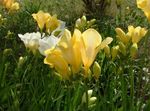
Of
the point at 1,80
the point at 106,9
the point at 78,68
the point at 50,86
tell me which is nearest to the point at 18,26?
the point at 106,9

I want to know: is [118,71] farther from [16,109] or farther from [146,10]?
[16,109]

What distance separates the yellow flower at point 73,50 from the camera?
1874 millimetres

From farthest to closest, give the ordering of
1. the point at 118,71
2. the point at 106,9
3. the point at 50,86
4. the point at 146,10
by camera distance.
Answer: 1. the point at 106,9
2. the point at 50,86
3. the point at 118,71
4. the point at 146,10

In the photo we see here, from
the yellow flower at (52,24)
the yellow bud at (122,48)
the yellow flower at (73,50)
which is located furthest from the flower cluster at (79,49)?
the yellow flower at (52,24)

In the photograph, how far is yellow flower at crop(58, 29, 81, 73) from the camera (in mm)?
1874

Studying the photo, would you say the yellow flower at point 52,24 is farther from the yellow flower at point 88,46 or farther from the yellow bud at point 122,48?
the yellow flower at point 88,46

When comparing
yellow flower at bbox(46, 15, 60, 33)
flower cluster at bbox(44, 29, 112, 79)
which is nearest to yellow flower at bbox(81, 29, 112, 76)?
flower cluster at bbox(44, 29, 112, 79)

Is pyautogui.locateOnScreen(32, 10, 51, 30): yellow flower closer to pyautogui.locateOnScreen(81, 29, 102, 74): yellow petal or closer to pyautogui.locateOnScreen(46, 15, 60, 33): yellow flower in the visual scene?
pyautogui.locateOnScreen(46, 15, 60, 33): yellow flower

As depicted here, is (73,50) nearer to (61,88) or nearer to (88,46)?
(88,46)

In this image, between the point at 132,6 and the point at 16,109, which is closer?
the point at 16,109

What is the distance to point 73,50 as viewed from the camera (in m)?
1.87

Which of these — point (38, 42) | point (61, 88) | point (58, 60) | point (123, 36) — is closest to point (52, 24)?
point (38, 42)

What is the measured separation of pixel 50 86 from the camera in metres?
2.87

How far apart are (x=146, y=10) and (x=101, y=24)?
3.22 meters
